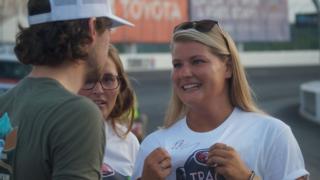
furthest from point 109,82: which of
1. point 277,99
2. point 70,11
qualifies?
point 277,99

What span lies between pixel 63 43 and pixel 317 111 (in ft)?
50.4

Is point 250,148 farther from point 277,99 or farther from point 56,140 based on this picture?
point 277,99

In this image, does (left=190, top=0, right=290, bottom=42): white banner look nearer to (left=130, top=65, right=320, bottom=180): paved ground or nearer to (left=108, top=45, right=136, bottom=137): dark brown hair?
(left=130, top=65, right=320, bottom=180): paved ground

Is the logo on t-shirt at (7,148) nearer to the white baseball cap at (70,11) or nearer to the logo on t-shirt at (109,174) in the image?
the white baseball cap at (70,11)

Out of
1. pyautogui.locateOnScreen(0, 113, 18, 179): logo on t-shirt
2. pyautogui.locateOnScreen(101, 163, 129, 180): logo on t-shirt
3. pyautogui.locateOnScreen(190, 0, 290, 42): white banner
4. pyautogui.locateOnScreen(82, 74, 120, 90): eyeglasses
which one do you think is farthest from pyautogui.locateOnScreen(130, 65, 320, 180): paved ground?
pyautogui.locateOnScreen(190, 0, 290, 42): white banner

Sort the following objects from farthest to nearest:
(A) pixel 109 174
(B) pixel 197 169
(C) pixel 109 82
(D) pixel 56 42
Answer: (C) pixel 109 82, (A) pixel 109 174, (B) pixel 197 169, (D) pixel 56 42

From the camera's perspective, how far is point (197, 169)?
281 cm

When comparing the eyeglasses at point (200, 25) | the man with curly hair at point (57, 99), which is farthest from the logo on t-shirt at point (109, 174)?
the man with curly hair at point (57, 99)

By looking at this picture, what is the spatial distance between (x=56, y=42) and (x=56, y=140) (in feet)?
1.05

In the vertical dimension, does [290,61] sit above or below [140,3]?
below

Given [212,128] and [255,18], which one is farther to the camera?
[255,18]

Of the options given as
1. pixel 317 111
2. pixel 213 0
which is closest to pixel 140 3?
pixel 213 0

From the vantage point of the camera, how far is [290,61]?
54.4 metres

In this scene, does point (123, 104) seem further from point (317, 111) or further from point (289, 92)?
point (289, 92)
